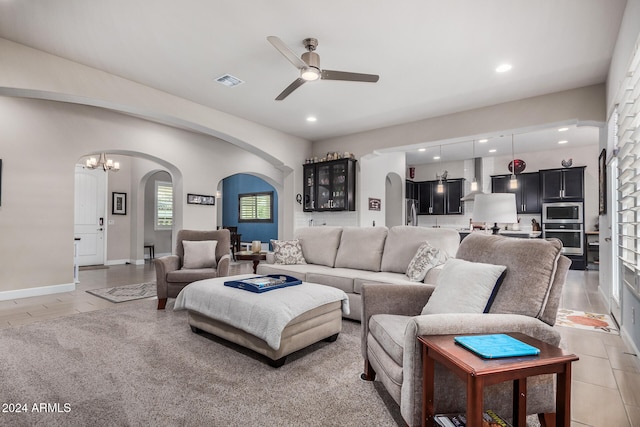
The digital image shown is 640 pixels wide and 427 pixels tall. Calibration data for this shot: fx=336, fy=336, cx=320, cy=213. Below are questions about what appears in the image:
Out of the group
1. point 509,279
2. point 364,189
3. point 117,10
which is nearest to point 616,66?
point 509,279

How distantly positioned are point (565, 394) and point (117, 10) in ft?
12.6

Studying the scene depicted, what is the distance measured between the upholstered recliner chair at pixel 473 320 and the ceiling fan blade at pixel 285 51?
201 centimetres

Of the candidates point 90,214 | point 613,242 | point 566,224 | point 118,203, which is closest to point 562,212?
point 566,224

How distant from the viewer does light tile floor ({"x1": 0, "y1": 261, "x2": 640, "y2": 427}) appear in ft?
6.13

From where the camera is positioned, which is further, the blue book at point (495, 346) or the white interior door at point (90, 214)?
the white interior door at point (90, 214)

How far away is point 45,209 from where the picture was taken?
15.9ft

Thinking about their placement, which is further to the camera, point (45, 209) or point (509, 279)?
point (45, 209)

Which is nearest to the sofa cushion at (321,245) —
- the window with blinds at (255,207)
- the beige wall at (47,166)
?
the beige wall at (47,166)

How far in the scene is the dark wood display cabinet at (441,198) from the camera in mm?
8844

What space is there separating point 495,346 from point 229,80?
158 inches

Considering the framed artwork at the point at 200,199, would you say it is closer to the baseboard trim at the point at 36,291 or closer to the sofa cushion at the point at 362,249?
the baseboard trim at the point at 36,291

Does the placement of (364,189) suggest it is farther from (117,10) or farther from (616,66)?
(117,10)

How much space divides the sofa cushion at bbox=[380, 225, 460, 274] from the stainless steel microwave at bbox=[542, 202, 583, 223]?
531 cm

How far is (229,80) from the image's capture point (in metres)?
4.15
